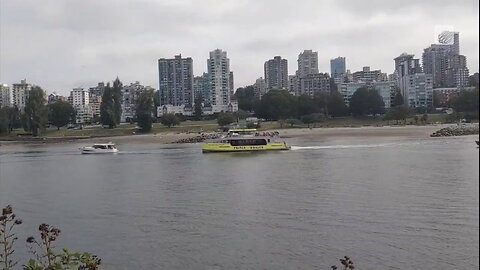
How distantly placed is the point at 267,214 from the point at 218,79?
75146 mm

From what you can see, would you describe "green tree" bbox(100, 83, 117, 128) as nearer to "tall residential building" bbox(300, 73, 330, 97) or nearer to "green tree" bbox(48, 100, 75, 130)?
"green tree" bbox(48, 100, 75, 130)

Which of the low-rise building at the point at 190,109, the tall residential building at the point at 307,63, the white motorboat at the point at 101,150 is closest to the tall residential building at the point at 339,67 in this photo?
the tall residential building at the point at 307,63

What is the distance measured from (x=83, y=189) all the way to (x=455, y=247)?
11.9 meters

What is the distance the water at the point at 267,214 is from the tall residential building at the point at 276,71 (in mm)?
88182

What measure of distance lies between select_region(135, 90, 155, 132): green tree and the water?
32824mm

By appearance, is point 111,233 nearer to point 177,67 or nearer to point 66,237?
point 66,237

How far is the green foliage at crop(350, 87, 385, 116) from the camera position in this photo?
57250 mm

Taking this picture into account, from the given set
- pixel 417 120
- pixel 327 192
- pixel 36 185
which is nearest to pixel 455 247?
pixel 327 192

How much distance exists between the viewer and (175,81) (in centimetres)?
9181

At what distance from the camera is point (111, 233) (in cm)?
1002

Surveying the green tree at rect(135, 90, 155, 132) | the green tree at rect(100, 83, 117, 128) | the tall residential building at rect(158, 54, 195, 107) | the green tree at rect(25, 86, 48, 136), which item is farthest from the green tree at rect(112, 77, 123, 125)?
the tall residential building at rect(158, 54, 195, 107)

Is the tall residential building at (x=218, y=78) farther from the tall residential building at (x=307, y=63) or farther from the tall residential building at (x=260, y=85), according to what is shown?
the tall residential building at (x=307, y=63)

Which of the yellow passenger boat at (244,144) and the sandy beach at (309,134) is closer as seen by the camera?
the yellow passenger boat at (244,144)

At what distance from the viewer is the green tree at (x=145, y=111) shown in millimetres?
53594
